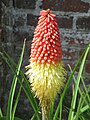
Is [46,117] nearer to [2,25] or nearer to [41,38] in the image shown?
[41,38]

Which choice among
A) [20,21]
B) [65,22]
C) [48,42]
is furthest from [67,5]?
[48,42]

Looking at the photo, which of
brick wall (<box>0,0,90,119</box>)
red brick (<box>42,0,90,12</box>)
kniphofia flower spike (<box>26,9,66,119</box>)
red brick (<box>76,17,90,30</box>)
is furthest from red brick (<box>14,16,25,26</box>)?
kniphofia flower spike (<box>26,9,66,119</box>)

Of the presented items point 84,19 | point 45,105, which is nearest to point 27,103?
point 84,19

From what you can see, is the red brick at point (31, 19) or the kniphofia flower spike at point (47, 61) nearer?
the kniphofia flower spike at point (47, 61)

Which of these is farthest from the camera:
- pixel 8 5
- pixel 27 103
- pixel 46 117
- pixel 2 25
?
pixel 27 103

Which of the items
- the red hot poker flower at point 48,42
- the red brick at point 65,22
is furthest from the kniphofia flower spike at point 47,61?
the red brick at point 65,22

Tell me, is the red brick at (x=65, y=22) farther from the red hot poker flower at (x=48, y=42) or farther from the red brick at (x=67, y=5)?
the red hot poker flower at (x=48, y=42)

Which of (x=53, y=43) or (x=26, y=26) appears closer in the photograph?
(x=53, y=43)
